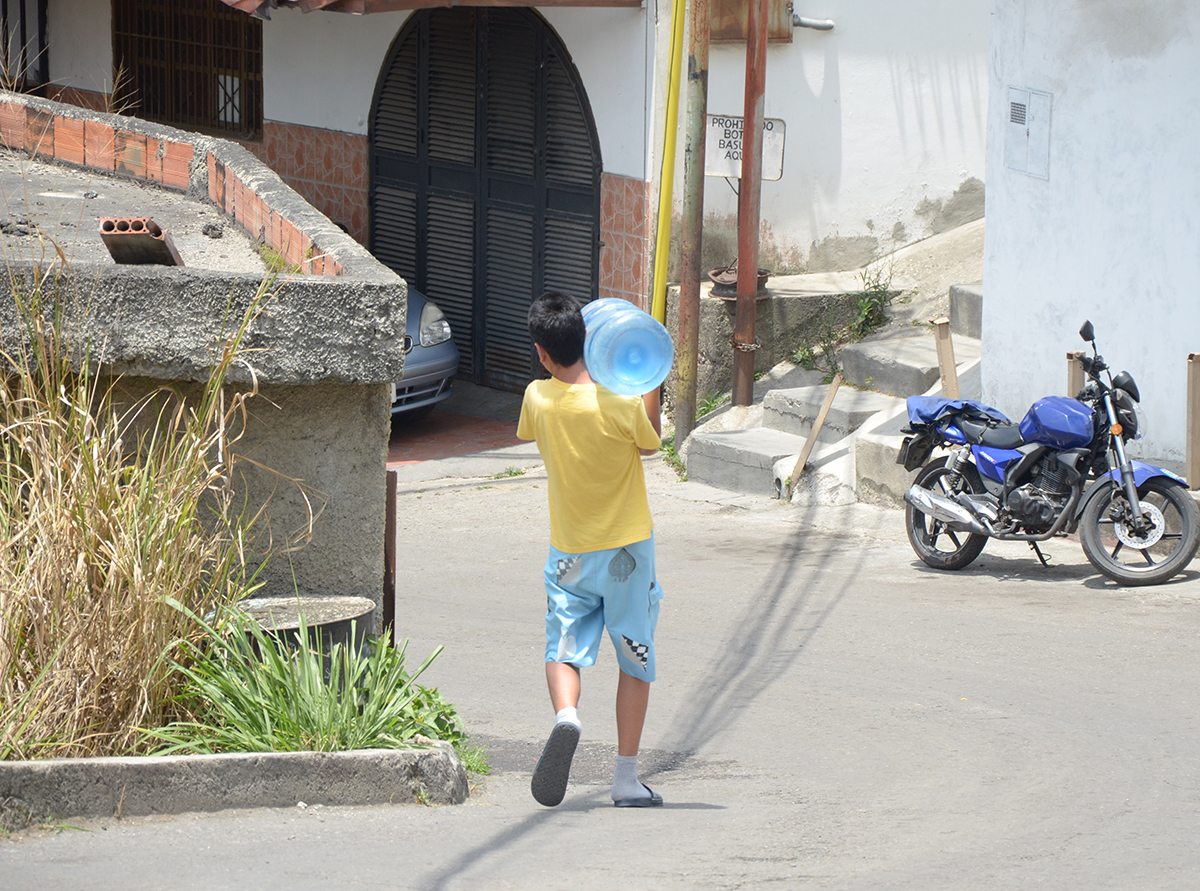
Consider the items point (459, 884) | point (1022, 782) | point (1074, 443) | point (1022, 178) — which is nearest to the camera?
point (459, 884)

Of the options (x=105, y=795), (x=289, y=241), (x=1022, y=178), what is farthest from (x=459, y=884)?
(x=1022, y=178)

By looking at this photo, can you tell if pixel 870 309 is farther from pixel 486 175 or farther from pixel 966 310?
pixel 486 175

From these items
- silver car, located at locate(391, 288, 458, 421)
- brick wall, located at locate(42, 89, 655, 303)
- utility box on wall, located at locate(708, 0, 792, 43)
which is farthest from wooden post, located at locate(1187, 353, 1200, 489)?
silver car, located at locate(391, 288, 458, 421)

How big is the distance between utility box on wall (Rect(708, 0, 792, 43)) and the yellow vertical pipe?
3.81 ft

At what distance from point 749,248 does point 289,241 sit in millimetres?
6173

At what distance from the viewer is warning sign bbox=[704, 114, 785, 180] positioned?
35.9ft

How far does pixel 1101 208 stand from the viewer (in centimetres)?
862

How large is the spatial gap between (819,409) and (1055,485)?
3.14 metres

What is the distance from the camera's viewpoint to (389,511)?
473 centimetres

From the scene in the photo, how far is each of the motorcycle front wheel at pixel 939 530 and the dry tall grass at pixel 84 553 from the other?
16.0ft

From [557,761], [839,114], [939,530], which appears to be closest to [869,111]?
[839,114]

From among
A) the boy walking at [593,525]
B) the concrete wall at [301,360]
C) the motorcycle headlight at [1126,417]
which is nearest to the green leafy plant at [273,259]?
the concrete wall at [301,360]

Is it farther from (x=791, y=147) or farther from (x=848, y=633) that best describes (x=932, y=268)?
(x=848, y=633)

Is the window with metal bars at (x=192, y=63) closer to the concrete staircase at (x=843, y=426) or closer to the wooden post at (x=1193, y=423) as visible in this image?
the concrete staircase at (x=843, y=426)
